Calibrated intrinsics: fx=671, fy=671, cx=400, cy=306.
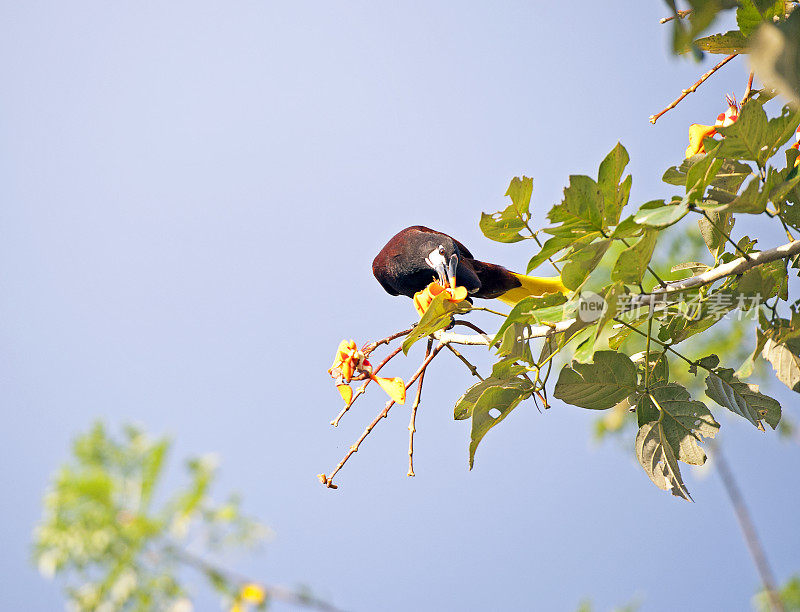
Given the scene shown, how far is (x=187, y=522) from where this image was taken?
15.5 ft

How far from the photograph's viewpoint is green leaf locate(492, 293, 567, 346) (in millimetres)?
828

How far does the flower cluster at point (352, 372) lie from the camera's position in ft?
3.20

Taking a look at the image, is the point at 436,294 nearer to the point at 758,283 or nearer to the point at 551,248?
the point at 551,248

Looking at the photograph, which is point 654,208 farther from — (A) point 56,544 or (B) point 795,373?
(A) point 56,544

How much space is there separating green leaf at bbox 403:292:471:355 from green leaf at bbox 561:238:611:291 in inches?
5.8

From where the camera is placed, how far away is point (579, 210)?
0.84 metres

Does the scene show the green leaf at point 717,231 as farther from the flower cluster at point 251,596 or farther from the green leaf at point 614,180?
the flower cluster at point 251,596

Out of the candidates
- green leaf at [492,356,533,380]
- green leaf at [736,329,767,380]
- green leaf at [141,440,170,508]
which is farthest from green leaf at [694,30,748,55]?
green leaf at [141,440,170,508]

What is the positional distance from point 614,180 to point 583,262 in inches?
4.6

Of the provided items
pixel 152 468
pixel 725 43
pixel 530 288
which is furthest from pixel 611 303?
pixel 152 468

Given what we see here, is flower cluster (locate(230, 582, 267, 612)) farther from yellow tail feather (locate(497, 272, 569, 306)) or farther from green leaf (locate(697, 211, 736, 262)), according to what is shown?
green leaf (locate(697, 211, 736, 262))

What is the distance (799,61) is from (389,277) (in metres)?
1.51

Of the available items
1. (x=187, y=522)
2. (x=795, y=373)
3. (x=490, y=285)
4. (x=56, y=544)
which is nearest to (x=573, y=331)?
(x=795, y=373)

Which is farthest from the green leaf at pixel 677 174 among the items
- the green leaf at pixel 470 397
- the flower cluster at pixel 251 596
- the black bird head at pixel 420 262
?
the flower cluster at pixel 251 596
